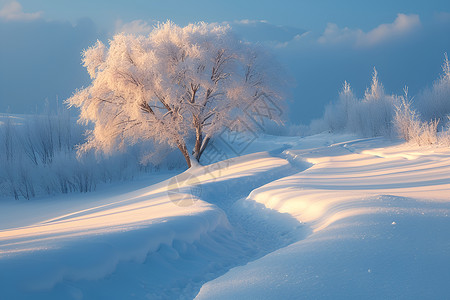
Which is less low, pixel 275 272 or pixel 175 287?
pixel 275 272

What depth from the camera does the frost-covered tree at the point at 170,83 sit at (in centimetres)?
1334

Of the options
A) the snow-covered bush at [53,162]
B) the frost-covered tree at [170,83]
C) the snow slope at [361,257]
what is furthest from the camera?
the snow-covered bush at [53,162]

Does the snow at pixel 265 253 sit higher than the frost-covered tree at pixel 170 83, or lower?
lower

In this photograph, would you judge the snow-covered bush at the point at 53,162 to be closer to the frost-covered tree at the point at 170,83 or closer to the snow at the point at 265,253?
the frost-covered tree at the point at 170,83

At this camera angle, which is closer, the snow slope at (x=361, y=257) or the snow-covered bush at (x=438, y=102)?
the snow slope at (x=361, y=257)

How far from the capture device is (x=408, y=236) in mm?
3254

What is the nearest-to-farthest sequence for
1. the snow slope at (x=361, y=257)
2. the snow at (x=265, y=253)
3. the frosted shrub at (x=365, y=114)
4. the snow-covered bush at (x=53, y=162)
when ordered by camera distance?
the snow slope at (x=361, y=257) < the snow at (x=265, y=253) < the snow-covered bush at (x=53, y=162) < the frosted shrub at (x=365, y=114)

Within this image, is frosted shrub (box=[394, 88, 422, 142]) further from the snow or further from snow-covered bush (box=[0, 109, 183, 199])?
snow-covered bush (box=[0, 109, 183, 199])

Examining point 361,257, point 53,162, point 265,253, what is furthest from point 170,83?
point 361,257

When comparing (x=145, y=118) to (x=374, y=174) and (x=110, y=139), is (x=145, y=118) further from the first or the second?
(x=374, y=174)

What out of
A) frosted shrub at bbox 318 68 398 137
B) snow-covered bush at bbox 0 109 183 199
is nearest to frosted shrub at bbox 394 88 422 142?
frosted shrub at bbox 318 68 398 137

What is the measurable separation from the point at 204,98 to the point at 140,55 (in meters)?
3.34

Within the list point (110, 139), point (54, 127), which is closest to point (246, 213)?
point (110, 139)

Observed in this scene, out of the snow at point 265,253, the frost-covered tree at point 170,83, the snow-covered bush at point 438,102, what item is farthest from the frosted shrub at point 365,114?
the snow at point 265,253
